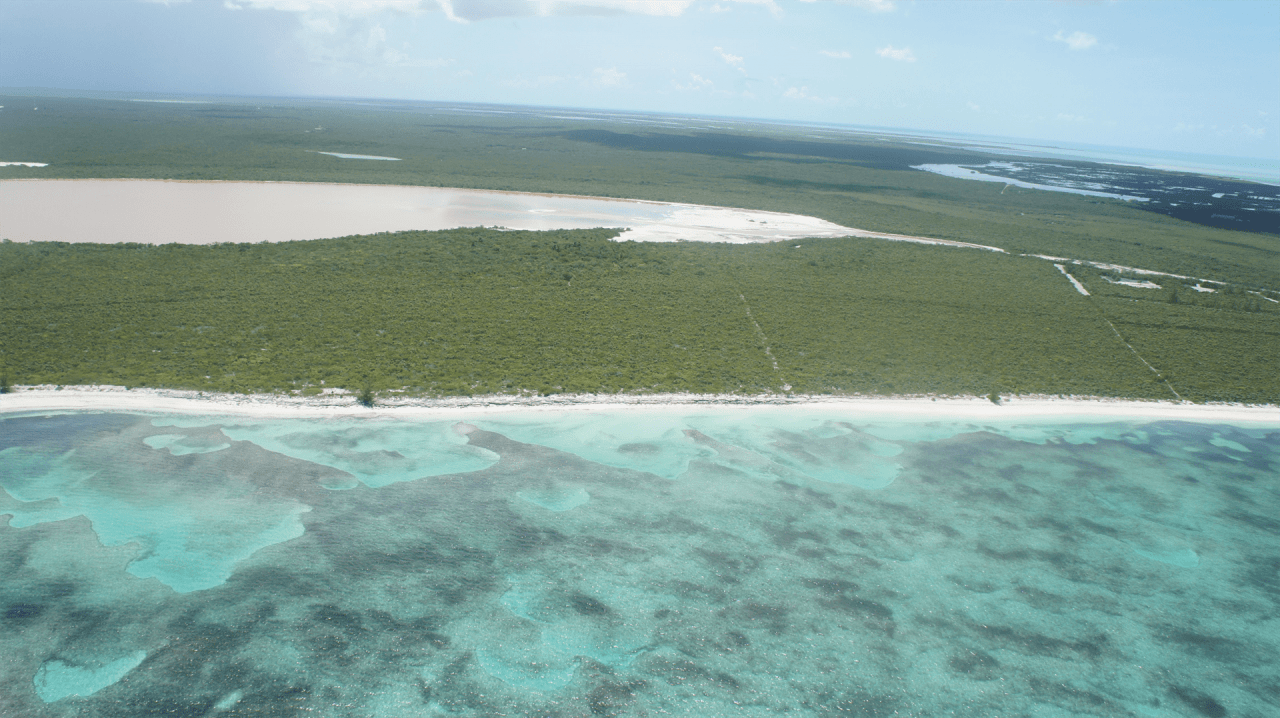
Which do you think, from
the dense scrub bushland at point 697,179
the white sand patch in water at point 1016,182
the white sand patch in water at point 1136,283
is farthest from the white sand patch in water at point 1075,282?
the white sand patch in water at point 1016,182

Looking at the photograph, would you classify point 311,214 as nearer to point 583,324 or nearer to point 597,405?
point 583,324

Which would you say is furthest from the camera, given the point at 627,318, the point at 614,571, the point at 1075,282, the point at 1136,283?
the point at 1136,283

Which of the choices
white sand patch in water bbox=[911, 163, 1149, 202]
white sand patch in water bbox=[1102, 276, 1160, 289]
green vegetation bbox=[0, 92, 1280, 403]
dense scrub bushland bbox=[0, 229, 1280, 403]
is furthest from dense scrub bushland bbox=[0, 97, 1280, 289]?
dense scrub bushland bbox=[0, 229, 1280, 403]

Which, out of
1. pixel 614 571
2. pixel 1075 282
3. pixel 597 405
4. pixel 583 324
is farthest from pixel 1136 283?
pixel 614 571

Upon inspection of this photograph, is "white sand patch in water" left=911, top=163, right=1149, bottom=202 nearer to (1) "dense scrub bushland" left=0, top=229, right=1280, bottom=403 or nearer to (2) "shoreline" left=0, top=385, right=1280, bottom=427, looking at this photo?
(1) "dense scrub bushland" left=0, top=229, right=1280, bottom=403

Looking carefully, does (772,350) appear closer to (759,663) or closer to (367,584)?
(759,663)

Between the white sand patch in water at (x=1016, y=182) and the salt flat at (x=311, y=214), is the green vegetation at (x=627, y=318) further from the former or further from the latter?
the white sand patch in water at (x=1016, y=182)
